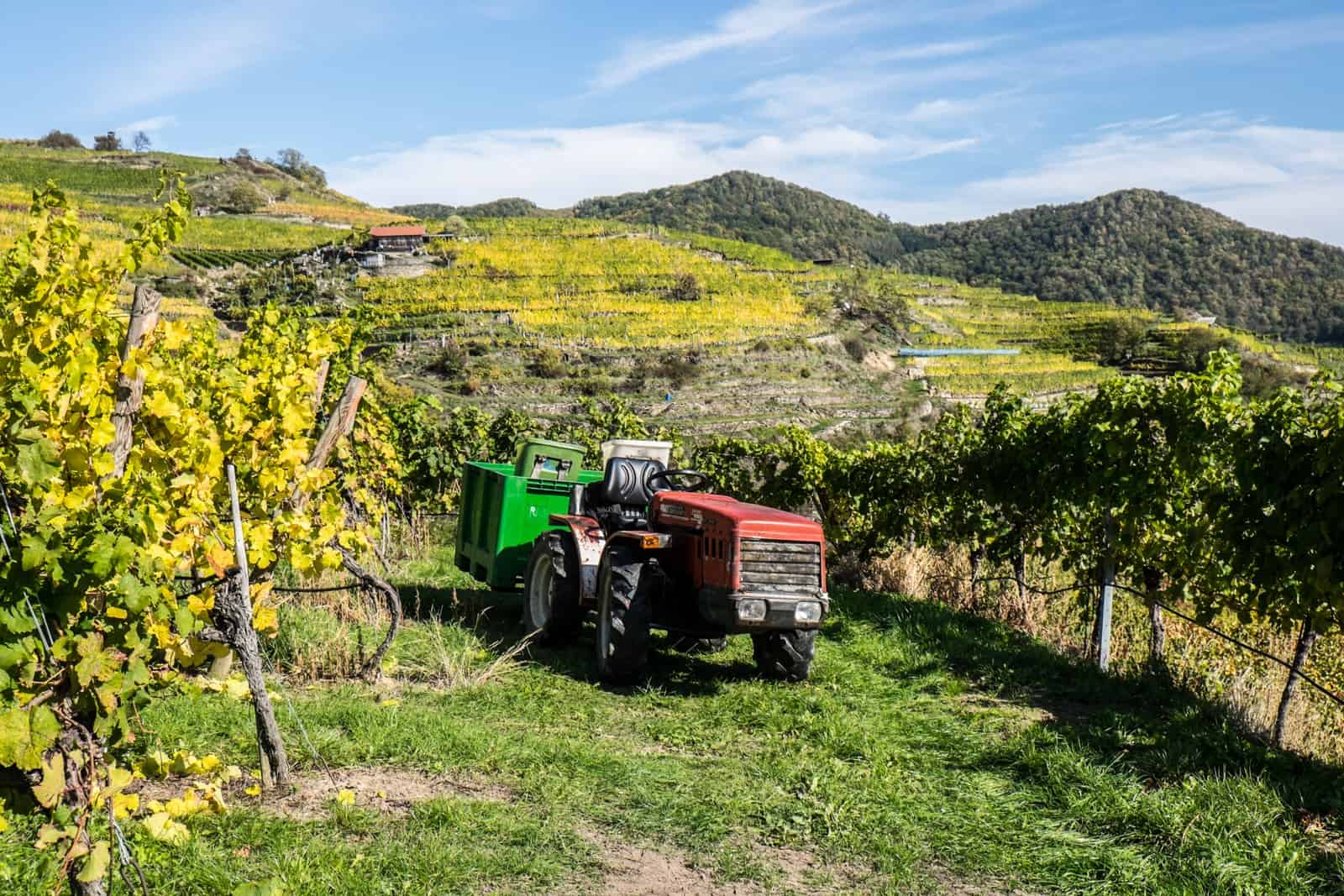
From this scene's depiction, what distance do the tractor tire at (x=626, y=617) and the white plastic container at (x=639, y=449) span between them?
6.20 ft

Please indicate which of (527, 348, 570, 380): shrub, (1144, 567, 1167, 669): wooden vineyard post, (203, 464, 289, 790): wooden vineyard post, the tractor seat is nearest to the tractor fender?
the tractor seat

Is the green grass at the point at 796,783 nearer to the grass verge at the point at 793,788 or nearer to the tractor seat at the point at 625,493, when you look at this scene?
the grass verge at the point at 793,788

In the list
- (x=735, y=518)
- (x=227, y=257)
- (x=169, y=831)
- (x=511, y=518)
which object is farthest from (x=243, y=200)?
(x=169, y=831)

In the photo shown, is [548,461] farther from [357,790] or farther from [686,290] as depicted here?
[686,290]

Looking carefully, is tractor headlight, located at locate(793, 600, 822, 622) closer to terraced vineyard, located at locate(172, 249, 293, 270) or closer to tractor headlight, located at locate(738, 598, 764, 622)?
tractor headlight, located at locate(738, 598, 764, 622)

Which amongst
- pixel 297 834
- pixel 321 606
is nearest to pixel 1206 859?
pixel 297 834

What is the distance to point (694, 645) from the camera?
7387 millimetres

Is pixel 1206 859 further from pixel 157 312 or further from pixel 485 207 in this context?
pixel 485 207

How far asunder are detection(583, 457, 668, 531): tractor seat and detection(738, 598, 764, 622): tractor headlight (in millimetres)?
1828

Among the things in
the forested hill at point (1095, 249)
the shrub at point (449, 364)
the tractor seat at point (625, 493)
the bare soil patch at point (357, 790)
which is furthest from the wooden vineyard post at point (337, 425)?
the forested hill at point (1095, 249)

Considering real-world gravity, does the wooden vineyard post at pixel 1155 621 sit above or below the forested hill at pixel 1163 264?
below

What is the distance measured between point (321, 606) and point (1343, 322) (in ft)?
207

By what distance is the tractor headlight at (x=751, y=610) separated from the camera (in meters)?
5.74

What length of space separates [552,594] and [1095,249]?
262ft
